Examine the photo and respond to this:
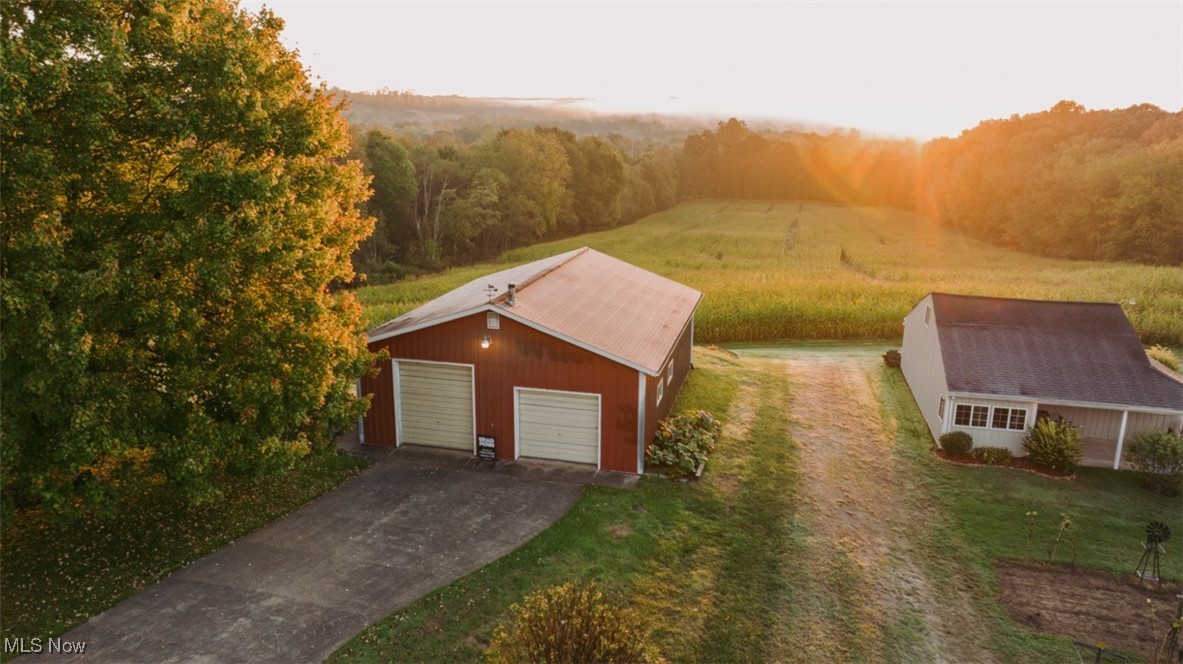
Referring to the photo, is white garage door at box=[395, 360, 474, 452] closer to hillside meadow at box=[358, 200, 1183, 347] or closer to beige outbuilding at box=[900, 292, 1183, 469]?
hillside meadow at box=[358, 200, 1183, 347]

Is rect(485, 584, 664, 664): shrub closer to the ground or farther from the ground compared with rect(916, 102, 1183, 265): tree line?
closer to the ground

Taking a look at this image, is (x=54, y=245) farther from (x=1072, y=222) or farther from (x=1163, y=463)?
(x=1072, y=222)

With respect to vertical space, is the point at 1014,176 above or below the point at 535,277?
above

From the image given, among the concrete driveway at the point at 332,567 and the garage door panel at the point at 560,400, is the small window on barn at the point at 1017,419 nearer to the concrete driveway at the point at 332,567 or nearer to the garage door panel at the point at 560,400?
the garage door panel at the point at 560,400

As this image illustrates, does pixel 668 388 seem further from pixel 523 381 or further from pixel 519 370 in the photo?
pixel 519 370

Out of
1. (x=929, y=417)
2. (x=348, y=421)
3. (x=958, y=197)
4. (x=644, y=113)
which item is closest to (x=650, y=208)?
(x=958, y=197)

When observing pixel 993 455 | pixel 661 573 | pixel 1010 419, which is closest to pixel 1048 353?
pixel 1010 419

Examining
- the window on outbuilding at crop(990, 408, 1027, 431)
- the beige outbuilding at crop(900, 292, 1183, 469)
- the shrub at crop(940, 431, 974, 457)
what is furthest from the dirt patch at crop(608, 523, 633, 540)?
Result: the window on outbuilding at crop(990, 408, 1027, 431)
